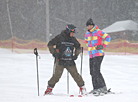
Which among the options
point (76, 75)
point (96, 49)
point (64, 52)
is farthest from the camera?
point (96, 49)

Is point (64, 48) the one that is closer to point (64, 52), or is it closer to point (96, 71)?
point (64, 52)

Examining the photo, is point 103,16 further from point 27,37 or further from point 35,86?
point 35,86

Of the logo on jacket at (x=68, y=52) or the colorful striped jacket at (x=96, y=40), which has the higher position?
the colorful striped jacket at (x=96, y=40)

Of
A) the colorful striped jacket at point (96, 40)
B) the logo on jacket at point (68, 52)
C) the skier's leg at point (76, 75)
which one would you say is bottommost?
the skier's leg at point (76, 75)

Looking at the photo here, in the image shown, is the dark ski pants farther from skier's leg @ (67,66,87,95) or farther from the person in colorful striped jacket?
skier's leg @ (67,66,87,95)

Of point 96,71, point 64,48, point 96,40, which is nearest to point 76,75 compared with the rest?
point 96,71

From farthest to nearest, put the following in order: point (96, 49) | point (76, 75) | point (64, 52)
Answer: point (96, 49), point (76, 75), point (64, 52)

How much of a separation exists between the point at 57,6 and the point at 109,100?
35.2 m

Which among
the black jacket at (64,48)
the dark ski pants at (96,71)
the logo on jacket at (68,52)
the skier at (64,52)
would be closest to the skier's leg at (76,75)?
the skier at (64,52)

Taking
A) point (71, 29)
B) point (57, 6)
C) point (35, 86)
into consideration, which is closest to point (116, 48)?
point (35, 86)

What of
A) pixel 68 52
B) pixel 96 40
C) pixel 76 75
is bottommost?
pixel 76 75

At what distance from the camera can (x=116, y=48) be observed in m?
20.4

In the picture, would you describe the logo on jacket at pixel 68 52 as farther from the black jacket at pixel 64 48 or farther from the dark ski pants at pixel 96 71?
the dark ski pants at pixel 96 71

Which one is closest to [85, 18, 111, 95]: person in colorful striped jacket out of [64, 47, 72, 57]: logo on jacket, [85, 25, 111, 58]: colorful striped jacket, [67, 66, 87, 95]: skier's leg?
[85, 25, 111, 58]: colorful striped jacket
